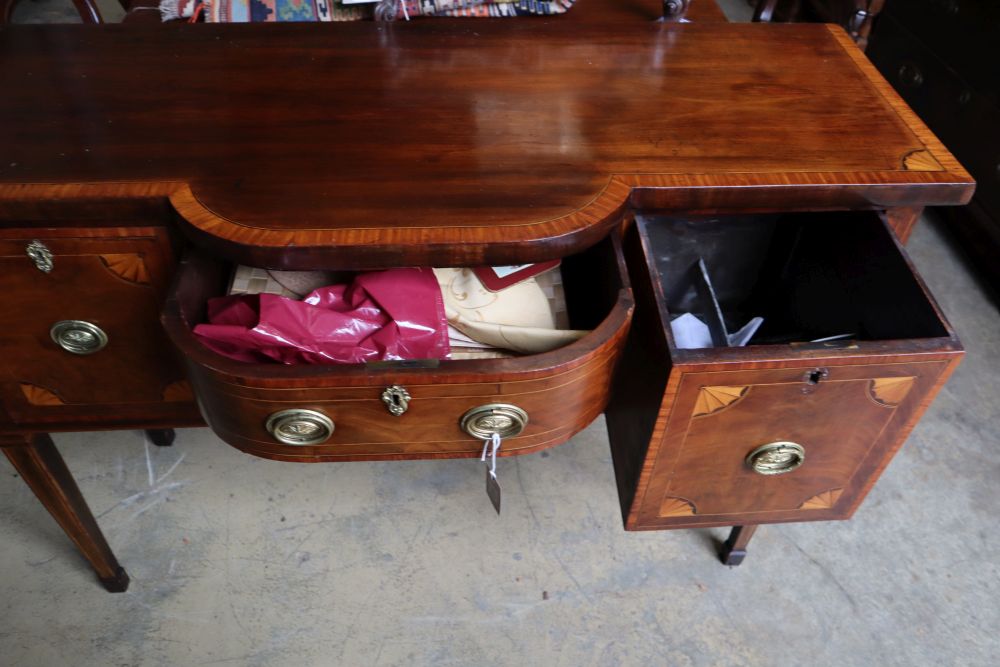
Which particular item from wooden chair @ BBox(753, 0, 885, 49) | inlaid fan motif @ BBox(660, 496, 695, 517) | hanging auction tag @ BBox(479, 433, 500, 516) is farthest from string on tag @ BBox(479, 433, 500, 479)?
wooden chair @ BBox(753, 0, 885, 49)

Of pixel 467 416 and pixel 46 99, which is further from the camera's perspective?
pixel 46 99

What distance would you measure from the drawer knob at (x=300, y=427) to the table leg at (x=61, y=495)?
1.24ft

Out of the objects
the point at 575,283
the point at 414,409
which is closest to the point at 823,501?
the point at 575,283

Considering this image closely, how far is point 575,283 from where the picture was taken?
936 mm

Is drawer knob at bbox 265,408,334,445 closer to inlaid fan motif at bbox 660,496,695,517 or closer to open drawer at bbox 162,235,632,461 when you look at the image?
open drawer at bbox 162,235,632,461

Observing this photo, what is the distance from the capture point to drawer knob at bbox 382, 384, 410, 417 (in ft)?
2.20

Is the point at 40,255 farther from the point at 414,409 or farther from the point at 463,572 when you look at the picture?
the point at 463,572

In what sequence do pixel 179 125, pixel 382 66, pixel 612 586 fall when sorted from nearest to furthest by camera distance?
pixel 179 125 < pixel 382 66 < pixel 612 586

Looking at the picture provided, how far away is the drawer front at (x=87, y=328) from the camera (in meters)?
0.74

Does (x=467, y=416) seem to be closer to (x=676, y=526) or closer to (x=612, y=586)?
(x=676, y=526)

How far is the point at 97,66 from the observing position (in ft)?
2.90

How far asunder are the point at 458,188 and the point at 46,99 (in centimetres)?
47

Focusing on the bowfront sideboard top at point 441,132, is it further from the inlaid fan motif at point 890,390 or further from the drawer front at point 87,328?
the inlaid fan motif at point 890,390

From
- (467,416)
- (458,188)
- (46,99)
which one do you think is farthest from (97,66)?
(467,416)
